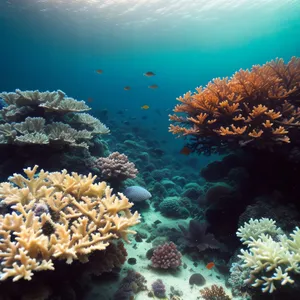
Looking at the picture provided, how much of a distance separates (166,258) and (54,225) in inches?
92.7

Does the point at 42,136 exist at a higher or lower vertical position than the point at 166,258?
higher

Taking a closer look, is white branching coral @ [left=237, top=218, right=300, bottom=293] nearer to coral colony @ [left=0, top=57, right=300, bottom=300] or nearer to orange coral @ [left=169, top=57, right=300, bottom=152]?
coral colony @ [left=0, top=57, right=300, bottom=300]

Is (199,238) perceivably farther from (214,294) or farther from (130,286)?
(130,286)

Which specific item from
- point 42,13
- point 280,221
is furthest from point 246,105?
point 42,13

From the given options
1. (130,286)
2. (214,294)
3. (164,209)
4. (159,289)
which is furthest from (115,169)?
(214,294)

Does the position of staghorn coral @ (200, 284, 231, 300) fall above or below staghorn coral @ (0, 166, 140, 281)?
below

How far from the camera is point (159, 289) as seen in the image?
366 cm

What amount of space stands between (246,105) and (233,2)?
1014 inches

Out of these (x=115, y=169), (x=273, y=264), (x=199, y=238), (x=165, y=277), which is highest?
(x=273, y=264)

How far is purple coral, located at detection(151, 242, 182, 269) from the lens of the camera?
163 inches

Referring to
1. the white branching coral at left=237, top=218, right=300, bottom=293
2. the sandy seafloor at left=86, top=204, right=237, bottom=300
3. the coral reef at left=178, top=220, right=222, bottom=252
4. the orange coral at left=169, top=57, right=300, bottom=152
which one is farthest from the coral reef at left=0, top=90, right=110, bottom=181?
the white branching coral at left=237, top=218, right=300, bottom=293

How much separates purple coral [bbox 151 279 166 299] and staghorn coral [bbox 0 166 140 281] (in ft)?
4.39

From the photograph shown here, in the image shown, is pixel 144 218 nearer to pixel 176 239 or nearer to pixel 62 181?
pixel 176 239

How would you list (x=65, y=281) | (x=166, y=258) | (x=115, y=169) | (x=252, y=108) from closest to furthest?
1. (x=65, y=281)
2. (x=166, y=258)
3. (x=252, y=108)
4. (x=115, y=169)
